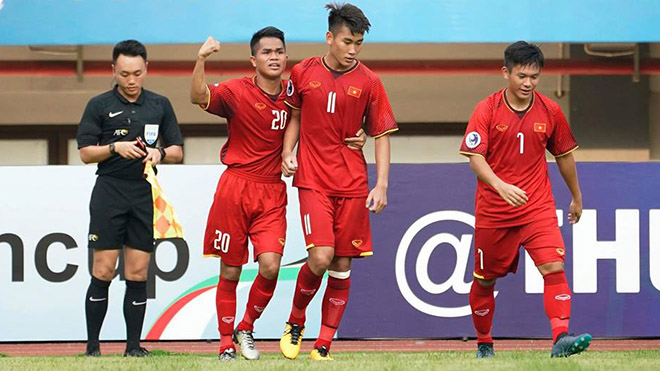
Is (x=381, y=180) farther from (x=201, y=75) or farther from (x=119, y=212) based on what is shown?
(x=119, y=212)

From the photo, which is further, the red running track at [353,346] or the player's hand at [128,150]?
the red running track at [353,346]

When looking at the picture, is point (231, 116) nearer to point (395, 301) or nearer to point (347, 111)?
point (347, 111)

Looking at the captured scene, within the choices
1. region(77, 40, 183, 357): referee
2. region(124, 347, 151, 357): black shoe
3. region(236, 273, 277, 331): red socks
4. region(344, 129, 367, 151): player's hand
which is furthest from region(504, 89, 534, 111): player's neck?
region(124, 347, 151, 357): black shoe

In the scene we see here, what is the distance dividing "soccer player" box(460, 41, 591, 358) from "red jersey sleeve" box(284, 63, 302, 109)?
1073mm

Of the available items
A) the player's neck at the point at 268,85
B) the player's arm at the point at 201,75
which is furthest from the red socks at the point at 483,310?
the player's arm at the point at 201,75

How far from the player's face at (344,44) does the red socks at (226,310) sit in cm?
158

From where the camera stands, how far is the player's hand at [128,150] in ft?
26.8

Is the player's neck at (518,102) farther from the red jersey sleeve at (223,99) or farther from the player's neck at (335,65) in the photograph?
the red jersey sleeve at (223,99)

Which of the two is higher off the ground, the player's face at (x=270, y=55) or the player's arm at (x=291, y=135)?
the player's face at (x=270, y=55)

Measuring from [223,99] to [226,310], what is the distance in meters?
1.33

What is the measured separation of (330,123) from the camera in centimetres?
766

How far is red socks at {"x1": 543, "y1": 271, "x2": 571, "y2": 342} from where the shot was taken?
7551mm

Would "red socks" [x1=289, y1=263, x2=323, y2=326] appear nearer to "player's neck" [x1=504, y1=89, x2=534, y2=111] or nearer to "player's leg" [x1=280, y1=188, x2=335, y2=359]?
"player's leg" [x1=280, y1=188, x2=335, y2=359]

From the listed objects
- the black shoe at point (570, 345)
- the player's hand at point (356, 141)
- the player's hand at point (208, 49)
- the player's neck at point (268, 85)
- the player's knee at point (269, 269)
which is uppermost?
the player's hand at point (208, 49)
